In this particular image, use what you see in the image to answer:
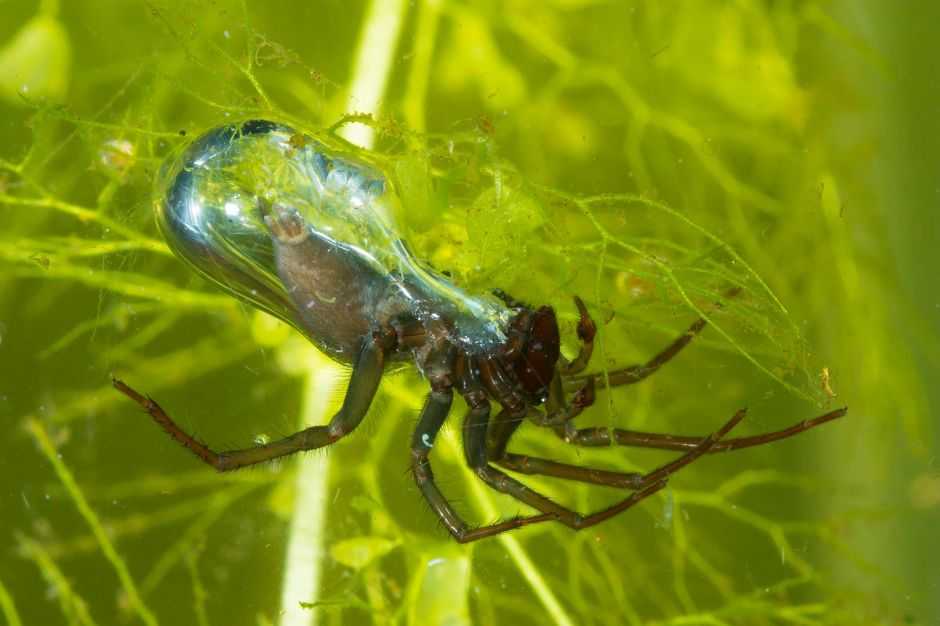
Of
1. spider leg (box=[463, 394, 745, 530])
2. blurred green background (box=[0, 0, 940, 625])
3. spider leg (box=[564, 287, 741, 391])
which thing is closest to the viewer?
spider leg (box=[463, 394, 745, 530])

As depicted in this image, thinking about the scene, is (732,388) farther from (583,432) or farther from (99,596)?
(99,596)

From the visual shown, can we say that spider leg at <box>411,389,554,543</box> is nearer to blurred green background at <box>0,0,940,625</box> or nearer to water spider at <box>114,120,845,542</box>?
water spider at <box>114,120,845,542</box>

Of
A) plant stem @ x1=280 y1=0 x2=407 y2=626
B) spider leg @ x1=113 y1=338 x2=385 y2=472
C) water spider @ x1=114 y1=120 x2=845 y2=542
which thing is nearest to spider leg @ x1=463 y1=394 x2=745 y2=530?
water spider @ x1=114 y1=120 x2=845 y2=542

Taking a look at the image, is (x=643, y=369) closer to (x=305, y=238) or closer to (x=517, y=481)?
(x=517, y=481)

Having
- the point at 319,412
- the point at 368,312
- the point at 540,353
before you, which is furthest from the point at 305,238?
the point at 319,412

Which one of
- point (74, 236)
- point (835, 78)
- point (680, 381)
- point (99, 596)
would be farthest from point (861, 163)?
point (99, 596)

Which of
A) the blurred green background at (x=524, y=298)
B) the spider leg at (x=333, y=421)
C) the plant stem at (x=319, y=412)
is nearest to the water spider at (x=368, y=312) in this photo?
the spider leg at (x=333, y=421)

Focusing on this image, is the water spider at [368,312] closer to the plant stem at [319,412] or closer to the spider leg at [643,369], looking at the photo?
the spider leg at [643,369]

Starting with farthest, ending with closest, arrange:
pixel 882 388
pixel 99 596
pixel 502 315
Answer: pixel 882 388
pixel 99 596
pixel 502 315
